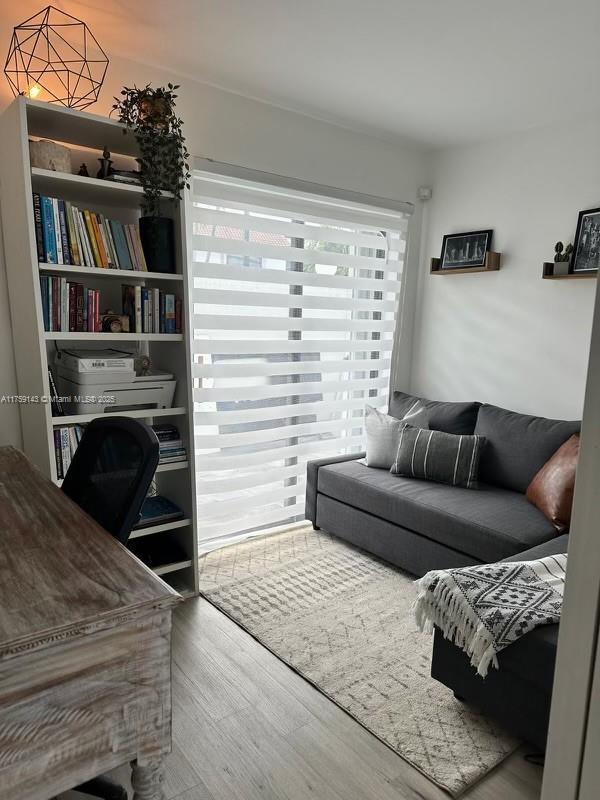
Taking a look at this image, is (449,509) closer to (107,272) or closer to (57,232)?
(107,272)

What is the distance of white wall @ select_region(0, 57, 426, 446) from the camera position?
2.41m

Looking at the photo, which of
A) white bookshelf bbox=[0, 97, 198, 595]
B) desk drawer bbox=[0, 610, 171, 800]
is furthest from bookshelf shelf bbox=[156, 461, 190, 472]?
desk drawer bbox=[0, 610, 171, 800]

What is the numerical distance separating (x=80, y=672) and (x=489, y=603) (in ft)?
4.23

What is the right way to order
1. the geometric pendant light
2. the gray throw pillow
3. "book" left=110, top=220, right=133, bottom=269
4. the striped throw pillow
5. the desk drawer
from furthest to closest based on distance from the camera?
the gray throw pillow → the striped throw pillow → "book" left=110, top=220, right=133, bottom=269 → the geometric pendant light → the desk drawer

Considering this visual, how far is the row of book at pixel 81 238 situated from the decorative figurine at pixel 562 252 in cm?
230

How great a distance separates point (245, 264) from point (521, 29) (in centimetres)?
169

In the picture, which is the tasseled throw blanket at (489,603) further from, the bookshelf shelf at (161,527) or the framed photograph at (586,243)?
the framed photograph at (586,243)

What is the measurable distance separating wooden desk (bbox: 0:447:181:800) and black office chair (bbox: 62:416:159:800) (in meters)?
0.28

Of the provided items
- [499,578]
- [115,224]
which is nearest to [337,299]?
[115,224]

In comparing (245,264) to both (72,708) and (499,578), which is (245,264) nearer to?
(499,578)

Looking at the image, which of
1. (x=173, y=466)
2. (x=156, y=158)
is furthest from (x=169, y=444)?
(x=156, y=158)

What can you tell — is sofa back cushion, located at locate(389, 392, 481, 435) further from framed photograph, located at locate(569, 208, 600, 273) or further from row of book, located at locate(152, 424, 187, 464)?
row of book, located at locate(152, 424, 187, 464)

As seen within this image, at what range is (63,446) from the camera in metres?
2.22

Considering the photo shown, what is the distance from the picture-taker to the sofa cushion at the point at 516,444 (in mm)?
2951
